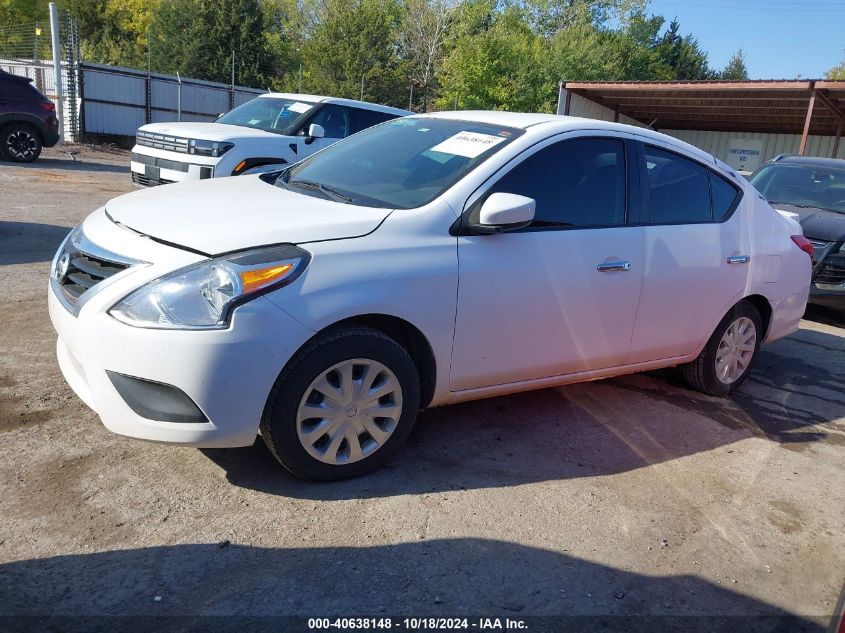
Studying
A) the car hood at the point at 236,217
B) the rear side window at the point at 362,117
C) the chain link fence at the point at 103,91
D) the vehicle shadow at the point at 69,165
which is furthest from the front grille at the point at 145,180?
the chain link fence at the point at 103,91

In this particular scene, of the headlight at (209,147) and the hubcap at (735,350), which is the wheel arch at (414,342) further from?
the headlight at (209,147)

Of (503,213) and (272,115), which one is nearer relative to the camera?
(503,213)

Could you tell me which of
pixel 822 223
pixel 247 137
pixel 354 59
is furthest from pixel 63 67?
pixel 354 59

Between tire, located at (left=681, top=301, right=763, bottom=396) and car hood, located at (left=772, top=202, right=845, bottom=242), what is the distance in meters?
3.46

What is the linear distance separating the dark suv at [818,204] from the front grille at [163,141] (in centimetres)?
735

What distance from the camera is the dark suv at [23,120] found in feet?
45.5

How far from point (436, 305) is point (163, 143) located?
7.24 m

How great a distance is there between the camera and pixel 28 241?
760cm

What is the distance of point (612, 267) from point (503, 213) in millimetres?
937

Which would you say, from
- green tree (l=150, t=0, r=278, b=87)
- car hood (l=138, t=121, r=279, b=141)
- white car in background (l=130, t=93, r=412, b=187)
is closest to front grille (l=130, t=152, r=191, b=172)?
white car in background (l=130, t=93, r=412, b=187)

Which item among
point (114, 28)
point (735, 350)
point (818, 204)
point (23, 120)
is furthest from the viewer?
point (114, 28)

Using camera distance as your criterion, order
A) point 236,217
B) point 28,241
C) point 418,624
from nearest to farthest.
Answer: point 418,624 → point 236,217 → point 28,241

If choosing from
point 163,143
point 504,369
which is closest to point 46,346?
point 504,369

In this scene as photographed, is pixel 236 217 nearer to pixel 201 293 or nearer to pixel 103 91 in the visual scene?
pixel 201 293
